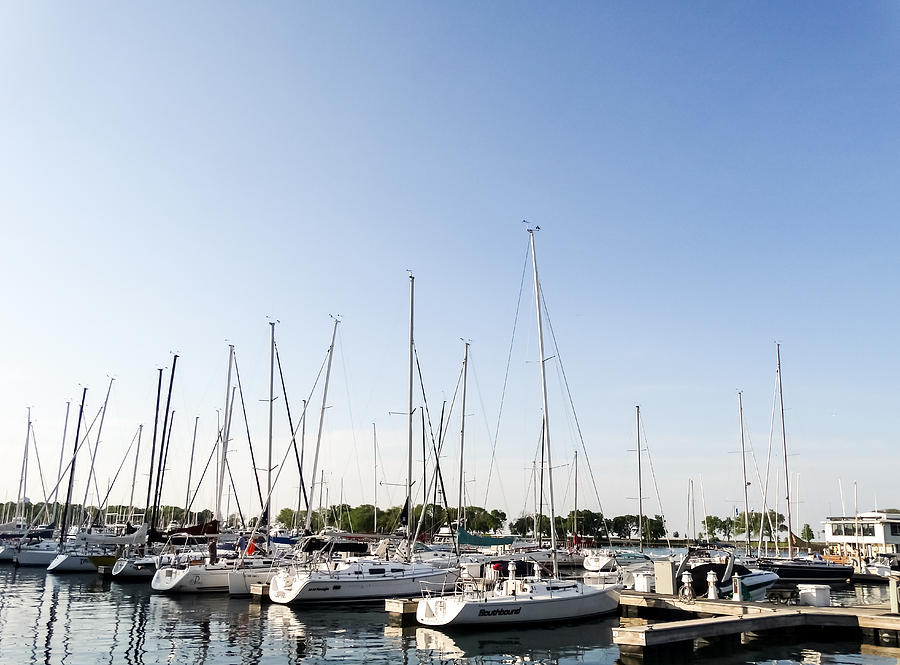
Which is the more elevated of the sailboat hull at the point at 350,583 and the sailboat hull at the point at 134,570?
the sailboat hull at the point at 350,583

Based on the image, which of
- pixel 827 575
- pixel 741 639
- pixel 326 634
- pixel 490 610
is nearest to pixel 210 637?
pixel 326 634

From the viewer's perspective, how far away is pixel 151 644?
79.2 ft

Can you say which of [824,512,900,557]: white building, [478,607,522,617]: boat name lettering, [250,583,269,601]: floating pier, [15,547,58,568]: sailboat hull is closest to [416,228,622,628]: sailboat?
[478,607,522,617]: boat name lettering

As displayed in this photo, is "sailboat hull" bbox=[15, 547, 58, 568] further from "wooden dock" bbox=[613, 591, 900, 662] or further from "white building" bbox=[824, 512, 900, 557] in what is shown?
"white building" bbox=[824, 512, 900, 557]

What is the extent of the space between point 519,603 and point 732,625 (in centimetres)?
720

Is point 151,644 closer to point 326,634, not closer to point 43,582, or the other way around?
point 326,634

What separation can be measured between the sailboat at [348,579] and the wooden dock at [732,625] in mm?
10885

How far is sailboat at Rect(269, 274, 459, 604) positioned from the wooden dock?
429 inches

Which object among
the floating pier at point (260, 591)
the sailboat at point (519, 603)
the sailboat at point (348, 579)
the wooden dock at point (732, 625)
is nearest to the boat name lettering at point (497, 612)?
the sailboat at point (519, 603)

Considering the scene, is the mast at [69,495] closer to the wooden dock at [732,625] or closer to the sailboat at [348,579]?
the sailboat at [348,579]

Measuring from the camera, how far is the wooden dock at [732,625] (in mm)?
21688

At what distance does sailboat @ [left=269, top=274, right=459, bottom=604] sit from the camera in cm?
3316

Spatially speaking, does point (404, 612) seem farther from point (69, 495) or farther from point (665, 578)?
point (69, 495)

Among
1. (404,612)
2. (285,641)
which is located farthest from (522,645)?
(285,641)
